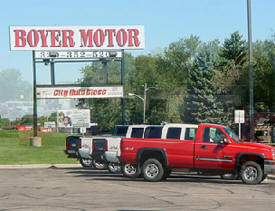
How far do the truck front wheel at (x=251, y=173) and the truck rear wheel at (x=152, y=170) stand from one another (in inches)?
113

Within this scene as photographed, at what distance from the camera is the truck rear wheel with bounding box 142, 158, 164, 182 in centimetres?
2025

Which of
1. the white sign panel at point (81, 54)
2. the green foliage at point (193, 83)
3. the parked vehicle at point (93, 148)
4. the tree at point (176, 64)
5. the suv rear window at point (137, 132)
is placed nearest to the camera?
the suv rear window at point (137, 132)

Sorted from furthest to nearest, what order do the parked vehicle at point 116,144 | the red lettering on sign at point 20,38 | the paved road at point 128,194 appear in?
1. the red lettering on sign at point 20,38
2. the parked vehicle at point 116,144
3. the paved road at point 128,194

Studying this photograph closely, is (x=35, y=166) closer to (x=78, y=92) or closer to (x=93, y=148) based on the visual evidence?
(x=93, y=148)

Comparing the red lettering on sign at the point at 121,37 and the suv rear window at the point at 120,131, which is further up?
the red lettering on sign at the point at 121,37

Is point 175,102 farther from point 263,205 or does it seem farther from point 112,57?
point 263,205

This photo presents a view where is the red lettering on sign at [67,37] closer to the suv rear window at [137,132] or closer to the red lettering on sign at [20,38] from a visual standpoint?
the red lettering on sign at [20,38]

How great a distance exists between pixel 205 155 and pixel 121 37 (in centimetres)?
2576

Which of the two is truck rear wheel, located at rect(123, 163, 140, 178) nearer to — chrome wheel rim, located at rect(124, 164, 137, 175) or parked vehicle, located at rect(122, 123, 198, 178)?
chrome wheel rim, located at rect(124, 164, 137, 175)

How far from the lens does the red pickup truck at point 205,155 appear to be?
63.4ft

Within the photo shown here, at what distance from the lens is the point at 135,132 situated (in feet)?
70.2

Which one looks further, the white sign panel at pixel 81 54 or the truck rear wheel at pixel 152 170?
the white sign panel at pixel 81 54

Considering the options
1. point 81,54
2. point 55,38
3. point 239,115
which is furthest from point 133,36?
point 239,115

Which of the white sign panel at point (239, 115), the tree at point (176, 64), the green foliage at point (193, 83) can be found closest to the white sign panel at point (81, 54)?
the green foliage at point (193, 83)
